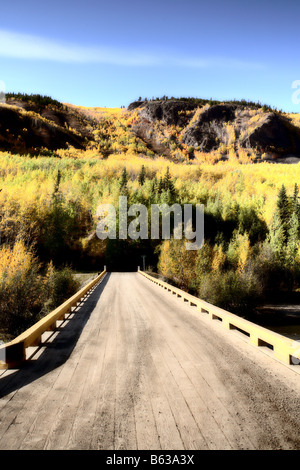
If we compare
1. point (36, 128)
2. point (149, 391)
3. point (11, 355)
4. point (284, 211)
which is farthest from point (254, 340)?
point (36, 128)

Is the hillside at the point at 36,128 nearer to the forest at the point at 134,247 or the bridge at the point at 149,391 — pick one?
the forest at the point at 134,247

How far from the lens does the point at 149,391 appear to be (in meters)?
3.06

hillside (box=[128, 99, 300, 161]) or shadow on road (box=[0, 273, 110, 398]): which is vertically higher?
hillside (box=[128, 99, 300, 161])

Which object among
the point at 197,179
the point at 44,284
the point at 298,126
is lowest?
the point at 44,284

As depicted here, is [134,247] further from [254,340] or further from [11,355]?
[11,355]

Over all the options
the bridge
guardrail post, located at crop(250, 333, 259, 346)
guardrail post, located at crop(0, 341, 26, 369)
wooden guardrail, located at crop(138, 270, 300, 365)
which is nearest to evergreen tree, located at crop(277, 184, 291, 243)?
wooden guardrail, located at crop(138, 270, 300, 365)

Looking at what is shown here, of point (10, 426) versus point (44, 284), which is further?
point (44, 284)

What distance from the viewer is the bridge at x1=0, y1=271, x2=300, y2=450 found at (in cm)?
221

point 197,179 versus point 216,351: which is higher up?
point 197,179

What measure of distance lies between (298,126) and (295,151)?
30.5 meters

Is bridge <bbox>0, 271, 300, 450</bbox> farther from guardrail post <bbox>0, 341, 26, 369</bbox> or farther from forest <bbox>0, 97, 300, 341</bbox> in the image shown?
forest <bbox>0, 97, 300, 341</bbox>

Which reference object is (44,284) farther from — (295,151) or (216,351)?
(295,151)

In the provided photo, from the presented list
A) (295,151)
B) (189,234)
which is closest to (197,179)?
(189,234)

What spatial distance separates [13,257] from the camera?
1723 cm
